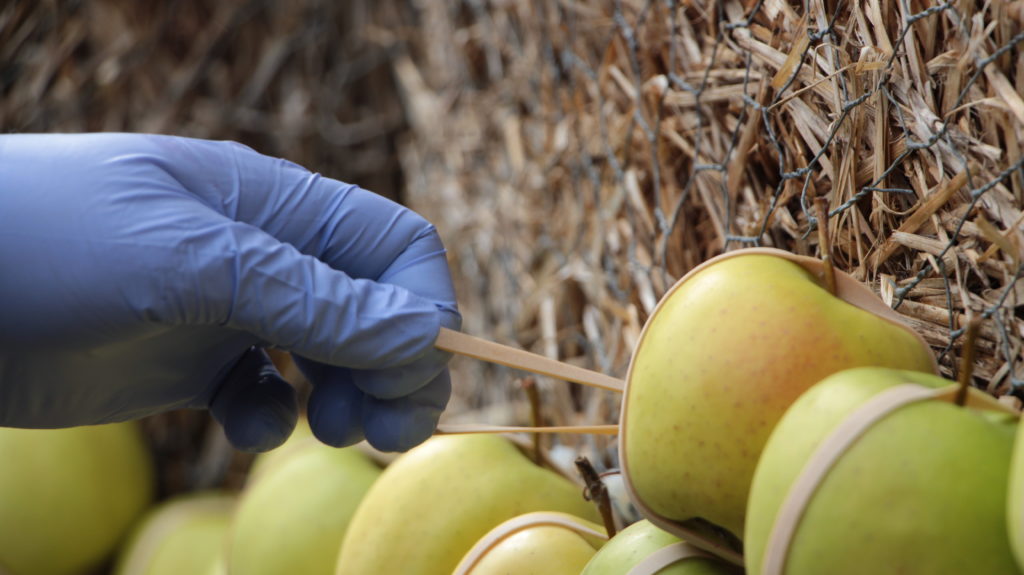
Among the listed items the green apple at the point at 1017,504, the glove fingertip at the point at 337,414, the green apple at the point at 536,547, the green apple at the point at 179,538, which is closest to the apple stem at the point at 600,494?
the green apple at the point at 536,547

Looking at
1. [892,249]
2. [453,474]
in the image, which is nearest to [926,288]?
[892,249]

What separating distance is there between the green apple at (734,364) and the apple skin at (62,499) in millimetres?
892

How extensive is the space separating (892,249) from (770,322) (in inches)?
4.1

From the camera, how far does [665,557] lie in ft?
1.44

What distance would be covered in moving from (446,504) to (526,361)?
15 cm

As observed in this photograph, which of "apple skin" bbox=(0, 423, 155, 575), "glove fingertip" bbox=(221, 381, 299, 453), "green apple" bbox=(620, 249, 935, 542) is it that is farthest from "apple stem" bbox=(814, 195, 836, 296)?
"apple skin" bbox=(0, 423, 155, 575)

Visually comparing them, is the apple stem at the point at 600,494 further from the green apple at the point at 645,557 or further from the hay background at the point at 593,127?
the hay background at the point at 593,127

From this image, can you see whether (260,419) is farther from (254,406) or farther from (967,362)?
(967,362)

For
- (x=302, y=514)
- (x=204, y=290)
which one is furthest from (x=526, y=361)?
(x=302, y=514)

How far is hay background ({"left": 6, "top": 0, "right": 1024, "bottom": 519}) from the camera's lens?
0.41m

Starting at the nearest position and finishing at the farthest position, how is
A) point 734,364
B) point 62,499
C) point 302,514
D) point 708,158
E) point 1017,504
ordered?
point 1017,504 → point 734,364 → point 708,158 → point 302,514 → point 62,499

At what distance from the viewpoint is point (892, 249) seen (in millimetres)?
445

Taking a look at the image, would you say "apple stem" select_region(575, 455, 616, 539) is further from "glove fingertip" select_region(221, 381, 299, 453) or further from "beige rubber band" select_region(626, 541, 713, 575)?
"glove fingertip" select_region(221, 381, 299, 453)

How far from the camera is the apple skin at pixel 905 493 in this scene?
301 millimetres
